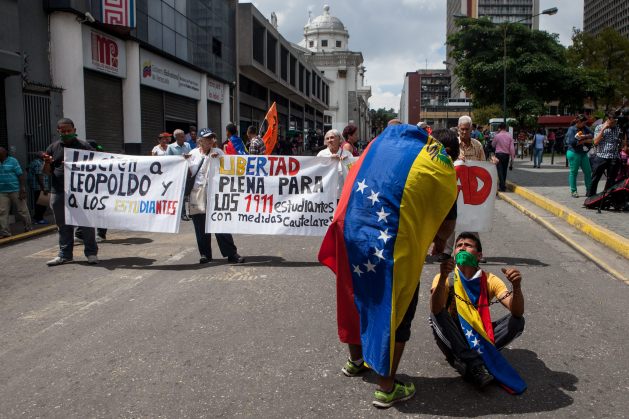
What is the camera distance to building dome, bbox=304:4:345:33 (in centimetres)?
12350

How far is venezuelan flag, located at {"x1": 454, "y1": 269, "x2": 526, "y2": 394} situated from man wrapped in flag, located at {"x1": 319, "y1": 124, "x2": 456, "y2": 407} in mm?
453

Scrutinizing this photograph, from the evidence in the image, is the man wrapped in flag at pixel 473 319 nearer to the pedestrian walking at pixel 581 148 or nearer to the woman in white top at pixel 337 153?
the woman in white top at pixel 337 153

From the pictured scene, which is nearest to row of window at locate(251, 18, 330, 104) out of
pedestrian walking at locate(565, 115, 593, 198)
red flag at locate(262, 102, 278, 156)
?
red flag at locate(262, 102, 278, 156)

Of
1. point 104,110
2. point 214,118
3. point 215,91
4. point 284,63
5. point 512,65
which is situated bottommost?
point 104,110

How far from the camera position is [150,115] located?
21188 mm

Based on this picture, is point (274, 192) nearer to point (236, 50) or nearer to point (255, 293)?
point (255, 293)

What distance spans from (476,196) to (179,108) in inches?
753

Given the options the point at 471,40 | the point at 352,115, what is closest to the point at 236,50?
the point at 471,40

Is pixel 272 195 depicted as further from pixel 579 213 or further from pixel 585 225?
pixel 579 213

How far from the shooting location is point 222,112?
31.3m

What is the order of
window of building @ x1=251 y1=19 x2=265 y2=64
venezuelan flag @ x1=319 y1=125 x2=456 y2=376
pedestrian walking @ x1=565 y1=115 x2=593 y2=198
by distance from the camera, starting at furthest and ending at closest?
window of building @ x1=251 y1=19 x2=265 y2=64 < pedestrian walking @ x1=565 y1=115 x2=593 y2=198 < venezuelan flag @ x1=319 y1=125 x2=456 y2=376

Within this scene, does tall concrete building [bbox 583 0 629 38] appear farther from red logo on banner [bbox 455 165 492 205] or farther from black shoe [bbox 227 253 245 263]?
black shoe [bbox 227 253 245 263]

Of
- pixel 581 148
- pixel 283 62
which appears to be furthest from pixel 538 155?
pixel 283 62

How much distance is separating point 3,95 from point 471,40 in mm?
31517
